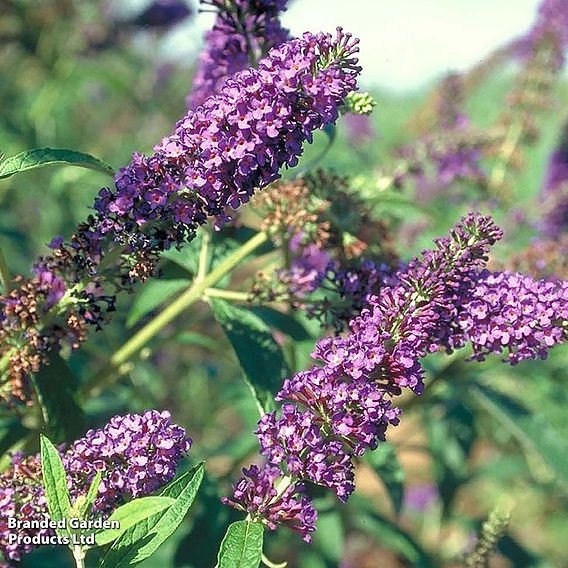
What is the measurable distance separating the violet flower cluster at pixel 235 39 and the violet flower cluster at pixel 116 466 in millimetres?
882

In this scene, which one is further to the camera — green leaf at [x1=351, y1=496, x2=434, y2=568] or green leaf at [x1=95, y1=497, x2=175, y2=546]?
green leaf at [x1=351, y1=496, x2=434, y2=568]

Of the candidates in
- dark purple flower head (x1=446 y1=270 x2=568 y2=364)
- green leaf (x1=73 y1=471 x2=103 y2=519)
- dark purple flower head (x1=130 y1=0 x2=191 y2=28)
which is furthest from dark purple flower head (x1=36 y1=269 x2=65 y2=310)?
dark purple flower head (x1=130 y1=0 x2=191 y2=28)

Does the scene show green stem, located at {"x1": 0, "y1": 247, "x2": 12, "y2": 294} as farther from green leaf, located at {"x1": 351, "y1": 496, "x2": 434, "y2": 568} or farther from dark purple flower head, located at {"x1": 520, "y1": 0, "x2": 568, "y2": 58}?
dark purple flower head, located at {"x1": 520, "y1": 0, "x2": 568, "y2": 58}

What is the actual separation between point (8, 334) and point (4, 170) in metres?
0.38

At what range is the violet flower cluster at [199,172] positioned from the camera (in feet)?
4.76

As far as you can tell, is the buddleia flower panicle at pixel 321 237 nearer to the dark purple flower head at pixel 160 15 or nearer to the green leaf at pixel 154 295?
the green leaf at pixel 154 295

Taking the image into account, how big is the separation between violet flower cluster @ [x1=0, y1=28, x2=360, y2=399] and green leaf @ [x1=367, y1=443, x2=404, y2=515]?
97 cm

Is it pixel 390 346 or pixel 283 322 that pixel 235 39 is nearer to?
pixel 283 322

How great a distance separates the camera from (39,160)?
1479mm

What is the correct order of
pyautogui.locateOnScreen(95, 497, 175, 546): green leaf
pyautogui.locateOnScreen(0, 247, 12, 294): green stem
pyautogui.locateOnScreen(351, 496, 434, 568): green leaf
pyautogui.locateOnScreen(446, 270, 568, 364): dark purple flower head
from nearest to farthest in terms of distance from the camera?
1. pyautogui.locateOnScreen(95, 497, 175, 546): green leaf
2. pyautogui.locateOnScreen(446, 270, 568, 364): dark purple flower head
3. pyautogui.locateOnScreen(0, 247, 12, 294): green stem
4. pyautogui.locateOnScreen(351, 496, 434, 568): green leaf

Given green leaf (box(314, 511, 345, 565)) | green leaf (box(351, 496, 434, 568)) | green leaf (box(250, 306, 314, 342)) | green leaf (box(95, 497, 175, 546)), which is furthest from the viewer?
green leaf (box(314, 511, 345, 565))

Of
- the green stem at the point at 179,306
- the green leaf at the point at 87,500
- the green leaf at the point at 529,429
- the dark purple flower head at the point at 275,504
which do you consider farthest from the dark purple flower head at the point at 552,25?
the green leaf at the point at 87,500

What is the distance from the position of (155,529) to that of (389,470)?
101 centimetres

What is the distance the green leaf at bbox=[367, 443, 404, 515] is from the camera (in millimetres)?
2260
